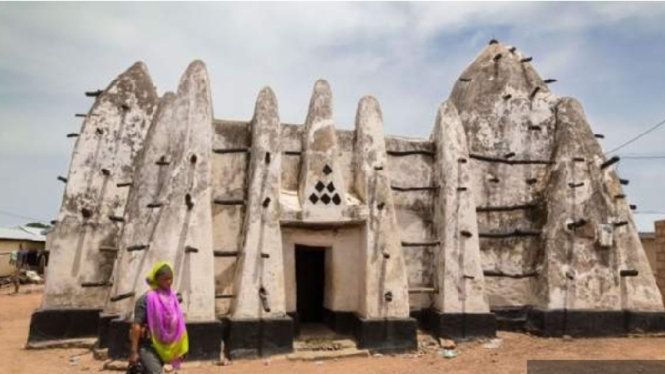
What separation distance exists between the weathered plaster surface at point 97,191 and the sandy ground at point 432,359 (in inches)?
52.3

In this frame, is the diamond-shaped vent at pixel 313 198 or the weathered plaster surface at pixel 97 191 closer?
the diamond-shaped vent at pixel 313 198

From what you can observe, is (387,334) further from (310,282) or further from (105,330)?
(105,330)

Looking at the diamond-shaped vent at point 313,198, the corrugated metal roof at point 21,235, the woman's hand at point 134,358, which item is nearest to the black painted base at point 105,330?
the diamond-shaped vent at point 313,198

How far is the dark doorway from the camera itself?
12.0 metres

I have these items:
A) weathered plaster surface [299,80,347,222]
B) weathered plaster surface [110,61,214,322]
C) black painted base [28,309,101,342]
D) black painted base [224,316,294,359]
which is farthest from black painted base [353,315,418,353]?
black painted base [28,309,101,342]

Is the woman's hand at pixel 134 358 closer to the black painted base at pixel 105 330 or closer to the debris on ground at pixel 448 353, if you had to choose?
Answer: the black painted base at pixel 105 330

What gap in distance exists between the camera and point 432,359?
9.37m

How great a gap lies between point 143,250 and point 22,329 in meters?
6.79

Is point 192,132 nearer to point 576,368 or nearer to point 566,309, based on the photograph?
point 576,368

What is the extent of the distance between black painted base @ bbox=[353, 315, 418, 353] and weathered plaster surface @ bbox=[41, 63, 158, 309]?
5.54m

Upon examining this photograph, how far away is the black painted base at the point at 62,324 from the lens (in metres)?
10.4

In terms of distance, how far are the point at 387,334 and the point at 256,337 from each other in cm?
245

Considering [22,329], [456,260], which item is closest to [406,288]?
[456,260]

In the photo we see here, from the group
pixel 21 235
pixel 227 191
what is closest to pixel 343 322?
pixel 227 191
